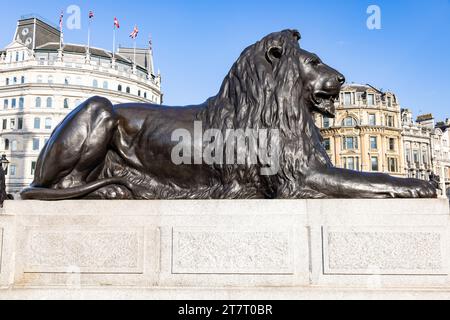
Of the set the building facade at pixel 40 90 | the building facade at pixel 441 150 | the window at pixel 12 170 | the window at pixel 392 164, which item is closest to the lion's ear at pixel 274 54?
the building facade at pixel 40 90

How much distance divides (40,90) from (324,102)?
71879 millimetres

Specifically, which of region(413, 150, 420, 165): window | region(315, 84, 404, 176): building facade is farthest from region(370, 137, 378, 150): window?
region(413, 150, 420, 165): window

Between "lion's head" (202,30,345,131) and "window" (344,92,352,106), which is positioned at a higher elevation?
"window" (344,92,352,106)

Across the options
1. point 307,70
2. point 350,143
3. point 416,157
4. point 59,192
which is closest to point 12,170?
point 350,143

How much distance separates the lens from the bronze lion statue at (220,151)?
14.7ft

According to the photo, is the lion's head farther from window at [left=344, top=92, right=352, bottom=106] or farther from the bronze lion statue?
window at [left=344, top=92, right=352, bottom=106]

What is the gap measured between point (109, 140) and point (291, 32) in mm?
2435

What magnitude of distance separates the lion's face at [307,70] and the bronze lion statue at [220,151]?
1 centimetres

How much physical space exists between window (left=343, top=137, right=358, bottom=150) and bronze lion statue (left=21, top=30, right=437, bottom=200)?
6408cm

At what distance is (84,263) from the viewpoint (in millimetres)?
4191

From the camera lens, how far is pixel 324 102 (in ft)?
16.3

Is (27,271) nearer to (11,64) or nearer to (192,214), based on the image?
(192,214)

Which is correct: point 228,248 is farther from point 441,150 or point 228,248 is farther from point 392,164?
point 441,150

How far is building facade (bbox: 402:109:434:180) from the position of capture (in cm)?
7250
